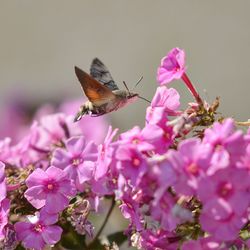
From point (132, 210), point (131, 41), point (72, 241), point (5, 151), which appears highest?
point (5, 151)

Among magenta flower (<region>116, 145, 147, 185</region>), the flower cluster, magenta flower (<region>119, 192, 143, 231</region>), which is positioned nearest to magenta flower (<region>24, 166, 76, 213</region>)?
the flower cluster

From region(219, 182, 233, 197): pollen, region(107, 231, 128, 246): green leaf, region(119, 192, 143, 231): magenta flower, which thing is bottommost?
region(107, 231, 128, 246): green leaf

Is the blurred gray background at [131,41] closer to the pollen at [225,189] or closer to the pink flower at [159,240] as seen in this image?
the pink flower at [159,240]

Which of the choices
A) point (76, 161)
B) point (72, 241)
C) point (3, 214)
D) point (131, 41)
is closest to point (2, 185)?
point (3, 214)

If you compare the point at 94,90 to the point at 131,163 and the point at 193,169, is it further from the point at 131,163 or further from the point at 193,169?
the point at 193,169

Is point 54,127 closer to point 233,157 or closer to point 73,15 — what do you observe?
point 233,157

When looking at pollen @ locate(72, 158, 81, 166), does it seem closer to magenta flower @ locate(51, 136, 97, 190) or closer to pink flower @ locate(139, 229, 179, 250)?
magenta flower @ locate(51, 136, 97, 190)

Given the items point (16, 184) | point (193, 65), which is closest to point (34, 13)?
point (193, 65)
